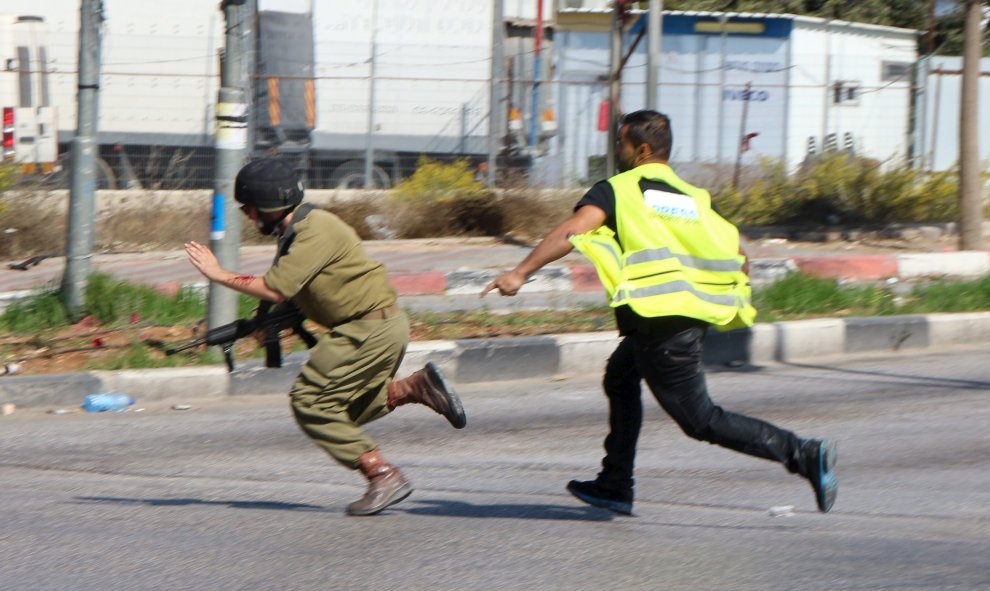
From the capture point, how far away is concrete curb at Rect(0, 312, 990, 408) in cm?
799

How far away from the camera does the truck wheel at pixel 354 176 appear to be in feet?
58.8

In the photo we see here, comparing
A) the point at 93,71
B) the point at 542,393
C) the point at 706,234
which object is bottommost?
the point at 542,393

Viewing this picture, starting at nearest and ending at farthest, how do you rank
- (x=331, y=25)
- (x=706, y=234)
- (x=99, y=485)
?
(x=706, y=234) → (x=99, y=485) → (x=331, y=25)

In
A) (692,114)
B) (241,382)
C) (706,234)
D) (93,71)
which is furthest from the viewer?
(692,114)

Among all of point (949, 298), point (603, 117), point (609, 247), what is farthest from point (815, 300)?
point (603, 117)

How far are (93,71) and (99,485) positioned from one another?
13.5ft

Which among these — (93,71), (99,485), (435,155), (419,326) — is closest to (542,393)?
(419,326)

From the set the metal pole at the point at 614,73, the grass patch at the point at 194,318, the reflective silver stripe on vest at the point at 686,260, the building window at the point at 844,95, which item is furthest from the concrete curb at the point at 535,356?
the building window at the point at 844,95

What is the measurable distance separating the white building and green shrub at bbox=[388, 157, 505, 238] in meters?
3.07

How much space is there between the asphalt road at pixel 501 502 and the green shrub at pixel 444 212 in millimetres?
6849

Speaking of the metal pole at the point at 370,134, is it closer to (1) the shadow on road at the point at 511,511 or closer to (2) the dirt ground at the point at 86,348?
(2) the dirt ground at the point at 86,348

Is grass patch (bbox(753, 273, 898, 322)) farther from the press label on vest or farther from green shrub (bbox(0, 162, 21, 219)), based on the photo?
green shrub (bbox(0, 162, 21, 219))

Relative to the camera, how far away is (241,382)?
8258 mm

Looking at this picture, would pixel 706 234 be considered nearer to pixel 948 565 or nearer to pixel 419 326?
pixel 948 565
